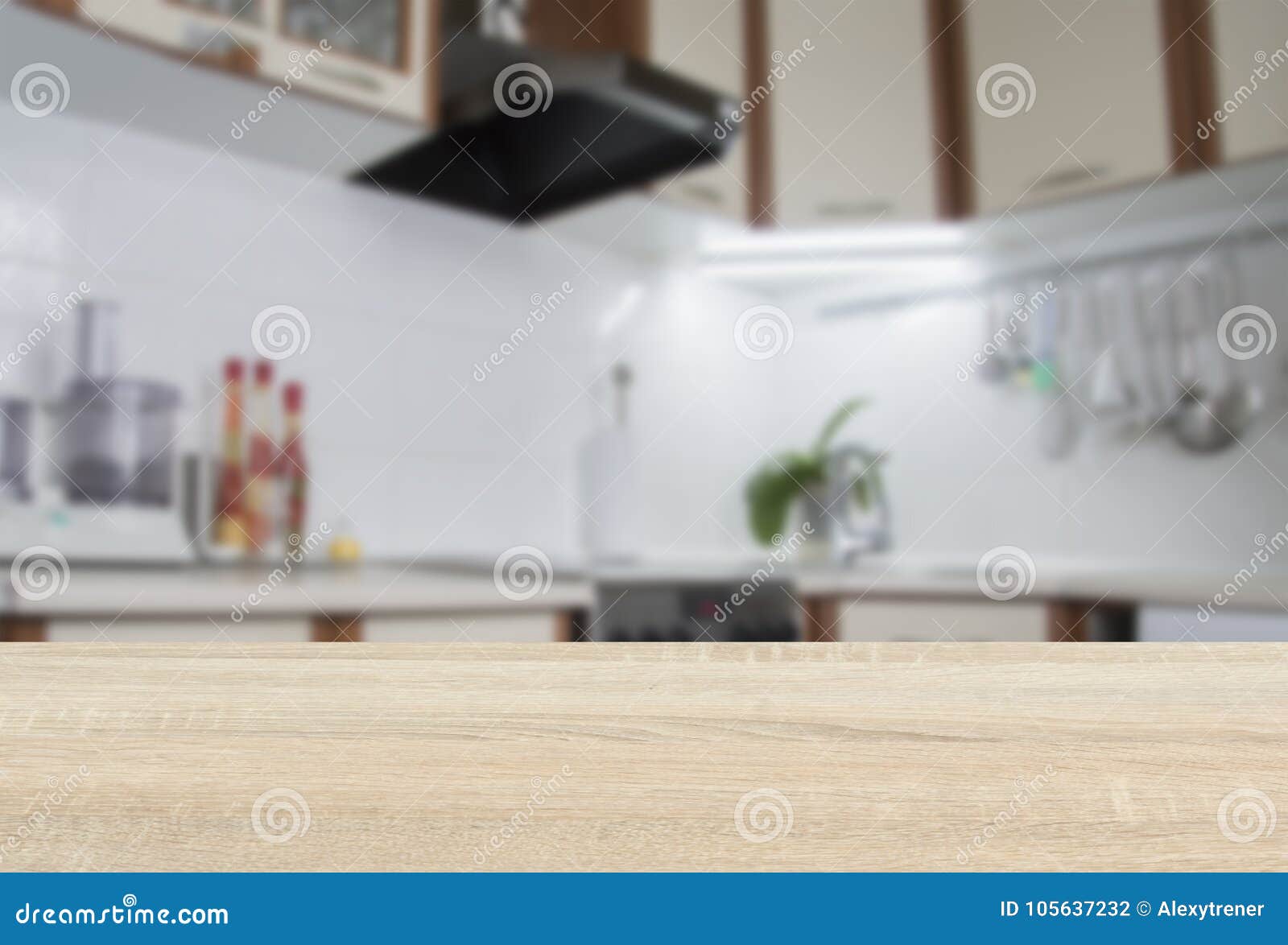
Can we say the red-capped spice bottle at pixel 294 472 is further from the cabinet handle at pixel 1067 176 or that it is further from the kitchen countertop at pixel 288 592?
the cabinet handle at pixel 1067 176

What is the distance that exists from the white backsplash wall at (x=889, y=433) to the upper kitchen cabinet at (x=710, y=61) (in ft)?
0.24

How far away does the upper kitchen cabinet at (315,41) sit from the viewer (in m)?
0.84

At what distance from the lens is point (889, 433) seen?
869 millimetres

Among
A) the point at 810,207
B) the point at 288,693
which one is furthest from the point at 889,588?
the point at 288,693

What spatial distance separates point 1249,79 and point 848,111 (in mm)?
395

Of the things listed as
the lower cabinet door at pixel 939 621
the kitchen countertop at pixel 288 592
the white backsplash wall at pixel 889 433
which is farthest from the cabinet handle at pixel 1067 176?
the kitchen countertop at pixel 288 592

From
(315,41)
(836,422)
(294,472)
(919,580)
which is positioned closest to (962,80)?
(836,422)

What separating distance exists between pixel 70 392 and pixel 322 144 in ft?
0.92

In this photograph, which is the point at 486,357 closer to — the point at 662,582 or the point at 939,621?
the point at 662,582

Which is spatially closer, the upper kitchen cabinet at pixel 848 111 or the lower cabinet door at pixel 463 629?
the lower cabinet door at pixel 463 629

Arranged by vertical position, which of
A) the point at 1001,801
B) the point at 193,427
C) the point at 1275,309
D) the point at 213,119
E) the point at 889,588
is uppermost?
the point at 213,119

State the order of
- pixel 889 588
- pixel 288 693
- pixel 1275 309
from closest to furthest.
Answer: pixel 288 693 < pixel 889 588 < pixel 1275 309

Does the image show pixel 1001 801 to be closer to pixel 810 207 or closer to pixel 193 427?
pixel 810 207

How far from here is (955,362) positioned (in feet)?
2.91
